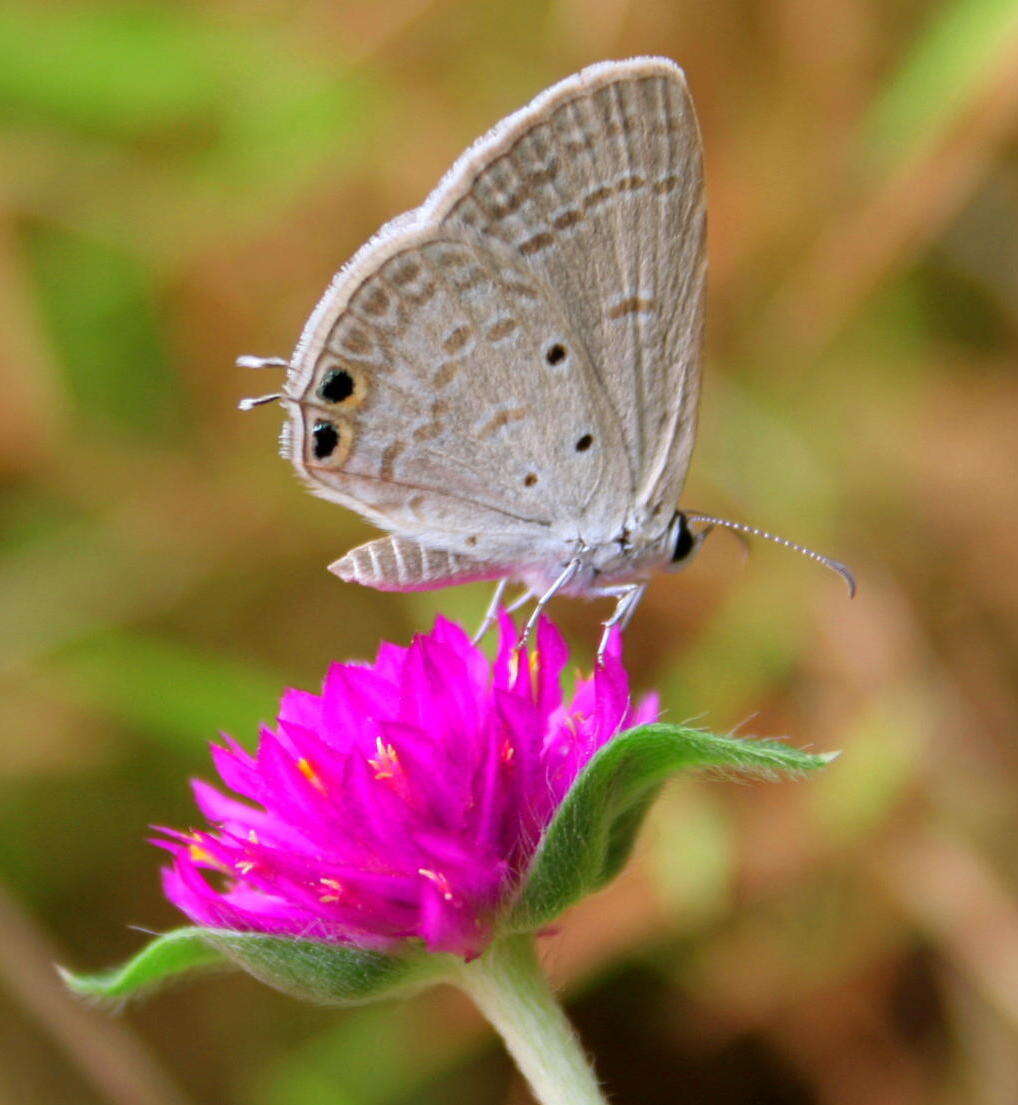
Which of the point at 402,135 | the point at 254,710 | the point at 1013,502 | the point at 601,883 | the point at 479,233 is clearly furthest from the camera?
the point at 402,135

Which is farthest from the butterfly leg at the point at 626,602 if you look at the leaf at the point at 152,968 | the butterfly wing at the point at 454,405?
the leaf at the point at 152,968

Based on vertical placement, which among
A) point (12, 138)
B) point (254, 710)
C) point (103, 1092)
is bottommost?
point (103, 1092)

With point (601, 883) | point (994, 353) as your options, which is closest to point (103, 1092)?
point (601, 883)

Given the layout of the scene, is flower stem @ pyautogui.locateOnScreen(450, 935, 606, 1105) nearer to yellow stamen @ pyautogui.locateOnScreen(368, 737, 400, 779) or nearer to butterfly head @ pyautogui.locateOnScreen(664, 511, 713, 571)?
yellow stamen @ pyautogui.locateOnScreen(368, 737, 400, 779)

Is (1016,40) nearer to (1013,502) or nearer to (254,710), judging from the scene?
(1013,502)

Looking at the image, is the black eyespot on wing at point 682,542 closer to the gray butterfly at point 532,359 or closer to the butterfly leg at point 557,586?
the gray butterfly at point 532,359

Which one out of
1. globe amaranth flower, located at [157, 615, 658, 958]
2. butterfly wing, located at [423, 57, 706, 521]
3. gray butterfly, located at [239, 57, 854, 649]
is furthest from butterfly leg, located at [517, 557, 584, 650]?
butterfly wing, located at [423, 57, 706, 521]
